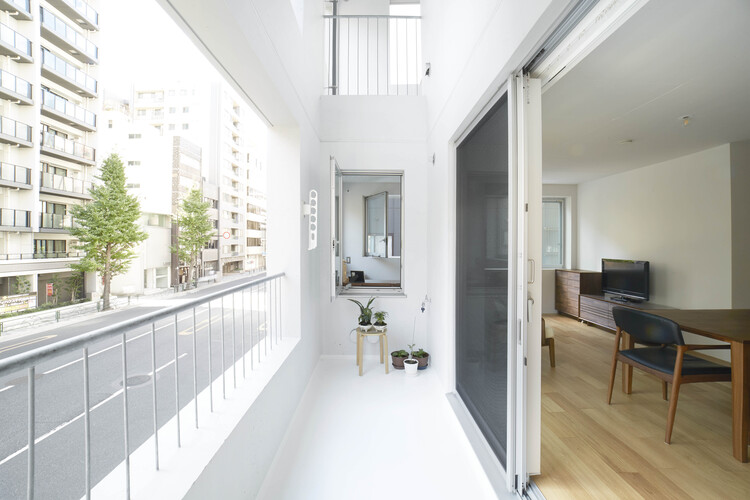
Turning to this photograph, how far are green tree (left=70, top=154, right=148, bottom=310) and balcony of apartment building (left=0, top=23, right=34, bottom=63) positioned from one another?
0.28 metres

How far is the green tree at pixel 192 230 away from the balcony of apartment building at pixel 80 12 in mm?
665

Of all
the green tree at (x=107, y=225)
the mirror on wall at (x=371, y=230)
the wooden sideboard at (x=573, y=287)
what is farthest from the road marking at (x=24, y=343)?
the wooden sideboard at (x=573, y=287)

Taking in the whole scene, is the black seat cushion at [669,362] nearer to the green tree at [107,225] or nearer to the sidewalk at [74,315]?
the sidewalk at [74,315]

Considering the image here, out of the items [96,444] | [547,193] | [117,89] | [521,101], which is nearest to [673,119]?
[521,101]

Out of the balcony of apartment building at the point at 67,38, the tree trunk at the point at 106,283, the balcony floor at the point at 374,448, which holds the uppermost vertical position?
the balcony of apartment building at the point at 67,38

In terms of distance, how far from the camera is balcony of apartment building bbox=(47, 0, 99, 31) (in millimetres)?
785

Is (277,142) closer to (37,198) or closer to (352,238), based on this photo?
(37,198)

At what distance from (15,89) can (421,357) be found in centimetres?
343

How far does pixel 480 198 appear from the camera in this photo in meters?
2.19

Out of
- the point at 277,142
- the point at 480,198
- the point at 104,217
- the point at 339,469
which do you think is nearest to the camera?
the point at 104,217

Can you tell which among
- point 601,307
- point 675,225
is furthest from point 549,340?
point 675,225

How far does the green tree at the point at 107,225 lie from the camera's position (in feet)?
2.68

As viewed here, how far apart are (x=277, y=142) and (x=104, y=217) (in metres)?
2.01

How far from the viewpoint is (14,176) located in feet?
2.09
